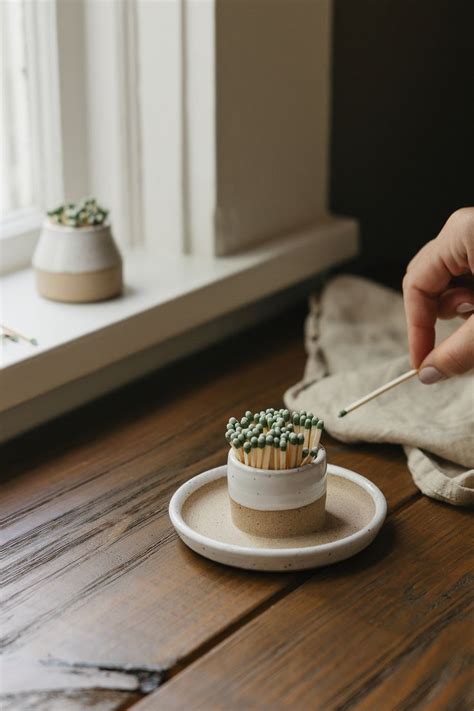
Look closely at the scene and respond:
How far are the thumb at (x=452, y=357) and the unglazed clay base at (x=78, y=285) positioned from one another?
1.24 feet

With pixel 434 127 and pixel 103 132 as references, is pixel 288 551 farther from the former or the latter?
pixel 434 127

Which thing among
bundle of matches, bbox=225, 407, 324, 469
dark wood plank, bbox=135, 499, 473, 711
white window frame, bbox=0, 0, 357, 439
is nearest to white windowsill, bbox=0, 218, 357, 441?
white window frame, bbox=0, 0, 357, 439

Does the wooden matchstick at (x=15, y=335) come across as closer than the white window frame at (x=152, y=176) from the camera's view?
Yes

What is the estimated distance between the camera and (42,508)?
3.17 ft

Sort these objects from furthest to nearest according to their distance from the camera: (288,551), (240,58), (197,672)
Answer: (240,58) < (288,551) < (197,672)

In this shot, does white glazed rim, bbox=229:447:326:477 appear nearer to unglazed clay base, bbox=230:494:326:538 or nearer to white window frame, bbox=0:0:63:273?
unglazed clay base, bbox=230:494:326:538

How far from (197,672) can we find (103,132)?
31.4 inches

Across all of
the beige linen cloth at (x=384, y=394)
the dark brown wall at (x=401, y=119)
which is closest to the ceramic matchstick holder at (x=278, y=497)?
the beige linen cloth at (x=384, y=394)

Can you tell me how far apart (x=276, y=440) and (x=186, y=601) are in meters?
0.14

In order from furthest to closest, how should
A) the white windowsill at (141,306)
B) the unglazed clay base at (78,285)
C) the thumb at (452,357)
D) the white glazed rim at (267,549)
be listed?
1. the unglazed clay base at (78,285)
2. the white windowsill at (141,306)
3. the thumb at (452,357)
4. the white glazed rim at (267,549)

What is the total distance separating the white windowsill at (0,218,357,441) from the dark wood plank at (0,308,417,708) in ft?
0.21

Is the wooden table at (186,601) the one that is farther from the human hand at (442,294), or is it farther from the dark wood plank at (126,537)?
the human hand at (442,294)

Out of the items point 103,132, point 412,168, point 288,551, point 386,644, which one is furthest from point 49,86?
point 386,644

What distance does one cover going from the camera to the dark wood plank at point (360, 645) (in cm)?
72
